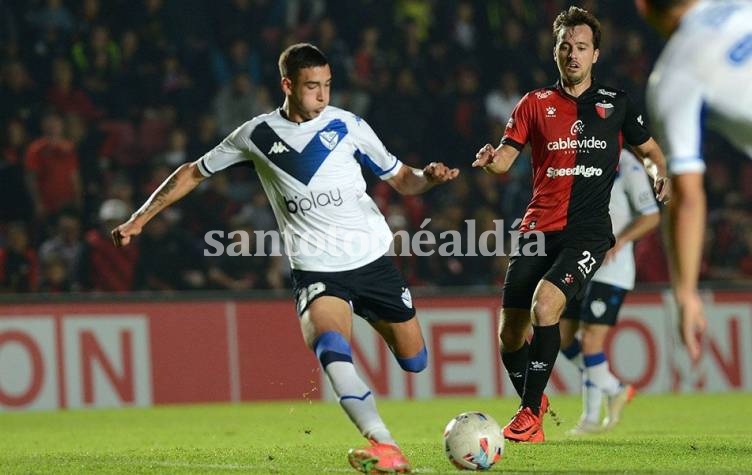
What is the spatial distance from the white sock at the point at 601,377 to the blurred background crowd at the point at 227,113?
17.6 feet

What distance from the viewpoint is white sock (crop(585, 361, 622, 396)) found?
9.80 m

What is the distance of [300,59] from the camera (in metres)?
6.89

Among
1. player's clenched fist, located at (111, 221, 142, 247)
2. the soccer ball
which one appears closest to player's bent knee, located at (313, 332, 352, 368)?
the soccer ball

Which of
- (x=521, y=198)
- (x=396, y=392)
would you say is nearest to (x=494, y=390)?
(x=396, y=392)

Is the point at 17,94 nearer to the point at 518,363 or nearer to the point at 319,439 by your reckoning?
the point at 319,439

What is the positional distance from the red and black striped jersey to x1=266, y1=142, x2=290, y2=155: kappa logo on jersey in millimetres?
1733

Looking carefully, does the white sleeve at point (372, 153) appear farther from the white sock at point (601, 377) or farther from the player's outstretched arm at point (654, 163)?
the white sock at point (601, 377)

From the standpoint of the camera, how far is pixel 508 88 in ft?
57.0

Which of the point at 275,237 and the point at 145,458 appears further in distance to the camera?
the point at 275,237

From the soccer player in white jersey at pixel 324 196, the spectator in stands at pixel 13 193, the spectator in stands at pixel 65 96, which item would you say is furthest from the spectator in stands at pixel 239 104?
the soccer player in white jersey at pixel 324 196

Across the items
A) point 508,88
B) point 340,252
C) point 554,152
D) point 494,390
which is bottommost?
point 494,390

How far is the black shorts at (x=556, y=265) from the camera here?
797cm

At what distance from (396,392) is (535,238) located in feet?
20.5

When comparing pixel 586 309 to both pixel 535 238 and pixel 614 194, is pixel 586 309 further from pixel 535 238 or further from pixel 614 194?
pixel 535 238
